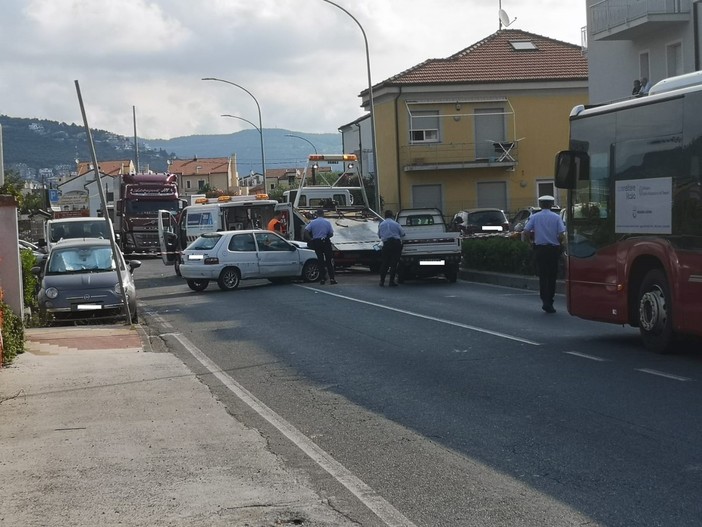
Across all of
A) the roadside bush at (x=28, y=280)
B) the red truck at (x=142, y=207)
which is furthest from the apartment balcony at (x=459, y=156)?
the roadside bush at (x=28, y=280)

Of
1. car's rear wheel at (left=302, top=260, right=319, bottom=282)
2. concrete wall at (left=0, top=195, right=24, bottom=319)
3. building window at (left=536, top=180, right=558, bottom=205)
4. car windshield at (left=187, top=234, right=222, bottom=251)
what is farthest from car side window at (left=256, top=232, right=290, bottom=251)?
building window at (left=536, top=180, right=558, bottom=205)

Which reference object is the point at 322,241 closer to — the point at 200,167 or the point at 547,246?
the point at 547,246

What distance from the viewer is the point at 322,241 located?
27.4m

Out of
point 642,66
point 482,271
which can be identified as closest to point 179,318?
point 482,271

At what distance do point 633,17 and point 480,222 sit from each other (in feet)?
34.1

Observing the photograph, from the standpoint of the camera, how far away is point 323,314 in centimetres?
1973

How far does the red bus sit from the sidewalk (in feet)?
16.5

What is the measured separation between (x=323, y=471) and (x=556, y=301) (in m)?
13.5

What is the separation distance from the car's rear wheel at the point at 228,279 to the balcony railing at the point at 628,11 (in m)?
13.6

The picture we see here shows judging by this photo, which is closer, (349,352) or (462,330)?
(349,352)

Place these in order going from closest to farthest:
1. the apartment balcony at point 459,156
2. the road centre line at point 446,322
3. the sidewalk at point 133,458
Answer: the sidewalk at point 133,458 → the road centre line at point 446,322 → the apartment balcony at point 459,156

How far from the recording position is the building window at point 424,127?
51.6 m

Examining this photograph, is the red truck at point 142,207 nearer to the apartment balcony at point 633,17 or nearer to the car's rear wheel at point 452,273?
the apartment balcony at point 633,17

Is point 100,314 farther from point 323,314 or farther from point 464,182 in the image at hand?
point 464,182
